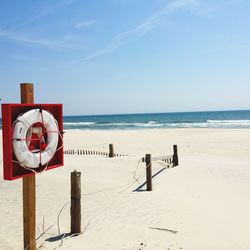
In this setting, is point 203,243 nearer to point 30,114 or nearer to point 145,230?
point 145,230

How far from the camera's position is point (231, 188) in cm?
1063

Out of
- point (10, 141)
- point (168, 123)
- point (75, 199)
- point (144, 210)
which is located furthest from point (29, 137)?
point (168, 123)

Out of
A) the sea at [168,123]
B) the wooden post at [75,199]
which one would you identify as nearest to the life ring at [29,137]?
the wooden post at [75,199]

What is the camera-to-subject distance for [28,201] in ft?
18.5

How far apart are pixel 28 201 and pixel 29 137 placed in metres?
1.09

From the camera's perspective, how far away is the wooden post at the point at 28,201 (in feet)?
18.1

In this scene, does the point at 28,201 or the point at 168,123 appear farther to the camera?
the point at 168,123

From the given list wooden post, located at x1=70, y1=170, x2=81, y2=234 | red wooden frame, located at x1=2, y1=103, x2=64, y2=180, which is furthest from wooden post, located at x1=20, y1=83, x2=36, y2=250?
wooden post, located at x1=70, y1=170, x2=81, y2=234

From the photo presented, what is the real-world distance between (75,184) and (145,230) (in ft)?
5.89

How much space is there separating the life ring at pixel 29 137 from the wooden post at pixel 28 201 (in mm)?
Answer: 257

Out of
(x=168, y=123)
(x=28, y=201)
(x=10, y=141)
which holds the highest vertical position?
(x=10, y=141)

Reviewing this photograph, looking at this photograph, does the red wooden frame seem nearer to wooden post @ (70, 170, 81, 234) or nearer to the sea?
wooden post @ (70, 170, 81, 234)

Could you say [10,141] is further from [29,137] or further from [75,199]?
[75,199]

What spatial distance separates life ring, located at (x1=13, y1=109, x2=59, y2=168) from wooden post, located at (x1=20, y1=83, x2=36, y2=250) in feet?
0.84
